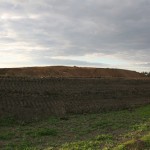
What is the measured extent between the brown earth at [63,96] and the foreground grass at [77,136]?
1.99 meters

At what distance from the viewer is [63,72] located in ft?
112

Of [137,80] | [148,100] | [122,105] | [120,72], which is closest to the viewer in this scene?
[122,105]

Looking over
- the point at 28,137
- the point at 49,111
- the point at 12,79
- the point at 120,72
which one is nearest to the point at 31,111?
the point at 49,111

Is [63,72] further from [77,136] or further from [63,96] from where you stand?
[77,136]

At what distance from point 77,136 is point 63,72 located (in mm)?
18990

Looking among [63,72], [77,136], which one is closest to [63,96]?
[63,72]

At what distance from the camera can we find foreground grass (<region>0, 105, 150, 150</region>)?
1220cm

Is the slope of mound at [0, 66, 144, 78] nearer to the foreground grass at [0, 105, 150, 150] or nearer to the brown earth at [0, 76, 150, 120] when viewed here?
the brown earth at [0, 76, 150, 120]

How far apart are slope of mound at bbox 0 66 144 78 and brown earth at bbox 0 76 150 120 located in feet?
12.4

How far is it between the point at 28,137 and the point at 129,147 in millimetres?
5246

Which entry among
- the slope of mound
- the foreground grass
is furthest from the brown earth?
the slope of mound

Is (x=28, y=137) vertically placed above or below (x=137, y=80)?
below

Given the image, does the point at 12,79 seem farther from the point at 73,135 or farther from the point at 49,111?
the point at 73,135

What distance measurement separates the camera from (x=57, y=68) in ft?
115
